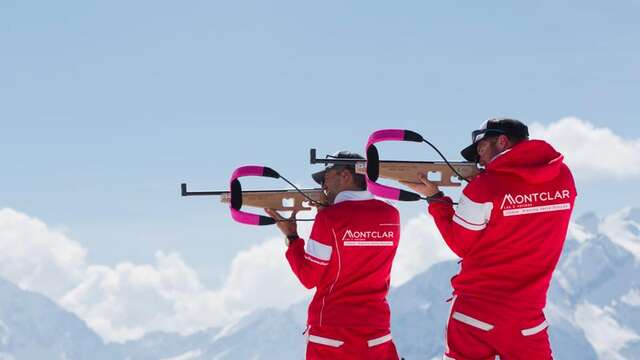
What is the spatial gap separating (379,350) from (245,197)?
1973 mm

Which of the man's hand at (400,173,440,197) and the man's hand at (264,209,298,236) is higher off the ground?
the man's hand at (400,173,440,197)

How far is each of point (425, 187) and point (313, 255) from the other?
1.43 metres

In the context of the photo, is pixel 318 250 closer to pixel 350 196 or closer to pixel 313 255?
pixel 313 255

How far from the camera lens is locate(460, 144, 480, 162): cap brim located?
9562 millimetres

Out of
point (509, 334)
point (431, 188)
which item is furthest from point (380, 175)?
point (509, 334)

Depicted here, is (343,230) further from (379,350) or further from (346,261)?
(379,350)

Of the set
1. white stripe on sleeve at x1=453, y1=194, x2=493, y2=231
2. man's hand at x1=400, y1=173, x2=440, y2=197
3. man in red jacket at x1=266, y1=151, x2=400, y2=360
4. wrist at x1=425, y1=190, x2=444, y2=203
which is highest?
man's hand at x1=400, y1=173, x2=440, y2=197

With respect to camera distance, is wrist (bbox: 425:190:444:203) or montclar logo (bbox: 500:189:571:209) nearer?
montclar logo (bbox: 500:189:571:209)

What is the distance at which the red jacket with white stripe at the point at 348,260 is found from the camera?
10.4 meters

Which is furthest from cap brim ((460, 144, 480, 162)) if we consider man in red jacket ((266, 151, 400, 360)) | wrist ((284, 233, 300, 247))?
wrist ((284, 233, 300, 247))

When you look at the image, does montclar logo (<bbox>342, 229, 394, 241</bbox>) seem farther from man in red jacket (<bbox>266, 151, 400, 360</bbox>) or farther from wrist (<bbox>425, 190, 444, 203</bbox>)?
wrist (<bbox>425, 190, 444, 203</bbox>)

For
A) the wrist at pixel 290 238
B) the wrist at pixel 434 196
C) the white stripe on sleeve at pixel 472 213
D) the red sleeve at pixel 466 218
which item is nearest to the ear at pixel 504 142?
the red sleeve at pixel 466 218

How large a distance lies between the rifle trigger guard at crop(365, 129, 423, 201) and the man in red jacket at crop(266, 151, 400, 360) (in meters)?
1.02

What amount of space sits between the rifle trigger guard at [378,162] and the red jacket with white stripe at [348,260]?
101 cm
